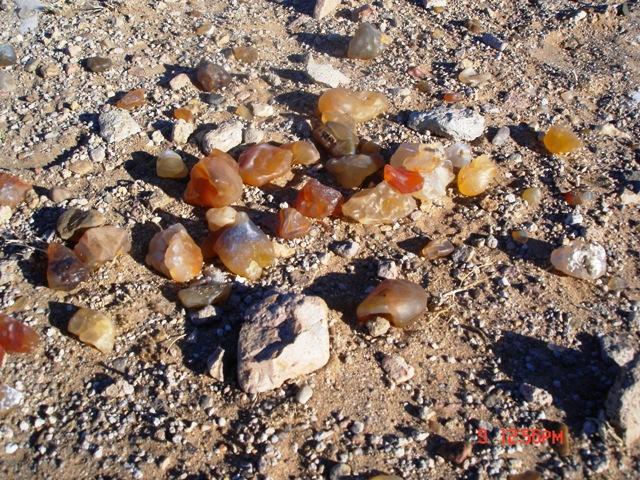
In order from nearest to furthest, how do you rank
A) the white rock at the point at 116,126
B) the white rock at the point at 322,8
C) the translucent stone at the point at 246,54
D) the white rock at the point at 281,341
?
the white rock at the point at 281,341 → the white rock at the point at 116,126 → the translucent stone at the point at 246,54 → the white rock at the point at 322,8

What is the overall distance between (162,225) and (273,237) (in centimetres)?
44

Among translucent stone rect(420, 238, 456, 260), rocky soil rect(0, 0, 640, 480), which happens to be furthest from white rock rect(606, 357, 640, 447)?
translucent stone rect(420, 238, 456, 260)

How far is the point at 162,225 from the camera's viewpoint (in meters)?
2.72

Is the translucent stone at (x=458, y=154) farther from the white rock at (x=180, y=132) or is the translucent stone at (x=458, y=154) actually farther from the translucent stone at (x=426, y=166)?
the white rock at (x=180, y=132)

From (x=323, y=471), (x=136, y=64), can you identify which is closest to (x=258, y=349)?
(x=323, y=471)

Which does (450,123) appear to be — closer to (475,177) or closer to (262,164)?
(475,177)

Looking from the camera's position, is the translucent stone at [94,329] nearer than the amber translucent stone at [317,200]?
Yes

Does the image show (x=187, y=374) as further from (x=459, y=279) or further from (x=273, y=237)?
(x=459, y=279)

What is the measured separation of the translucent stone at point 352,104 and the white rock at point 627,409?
1.57 m

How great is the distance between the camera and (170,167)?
9.26 feet

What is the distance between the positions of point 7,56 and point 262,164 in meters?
1.45

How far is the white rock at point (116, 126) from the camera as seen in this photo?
118 inches

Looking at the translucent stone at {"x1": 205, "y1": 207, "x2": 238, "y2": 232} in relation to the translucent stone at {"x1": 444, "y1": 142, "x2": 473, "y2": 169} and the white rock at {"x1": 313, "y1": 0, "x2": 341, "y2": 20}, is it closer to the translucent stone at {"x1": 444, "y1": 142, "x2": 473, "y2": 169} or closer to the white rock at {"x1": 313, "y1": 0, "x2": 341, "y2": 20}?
the translucent stone at {"x1": 444, "y1": 142, "x2": 473, "y2": 169}

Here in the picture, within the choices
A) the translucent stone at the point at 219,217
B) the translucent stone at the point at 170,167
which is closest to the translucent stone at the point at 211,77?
the translucent stone at the point at 170,167
